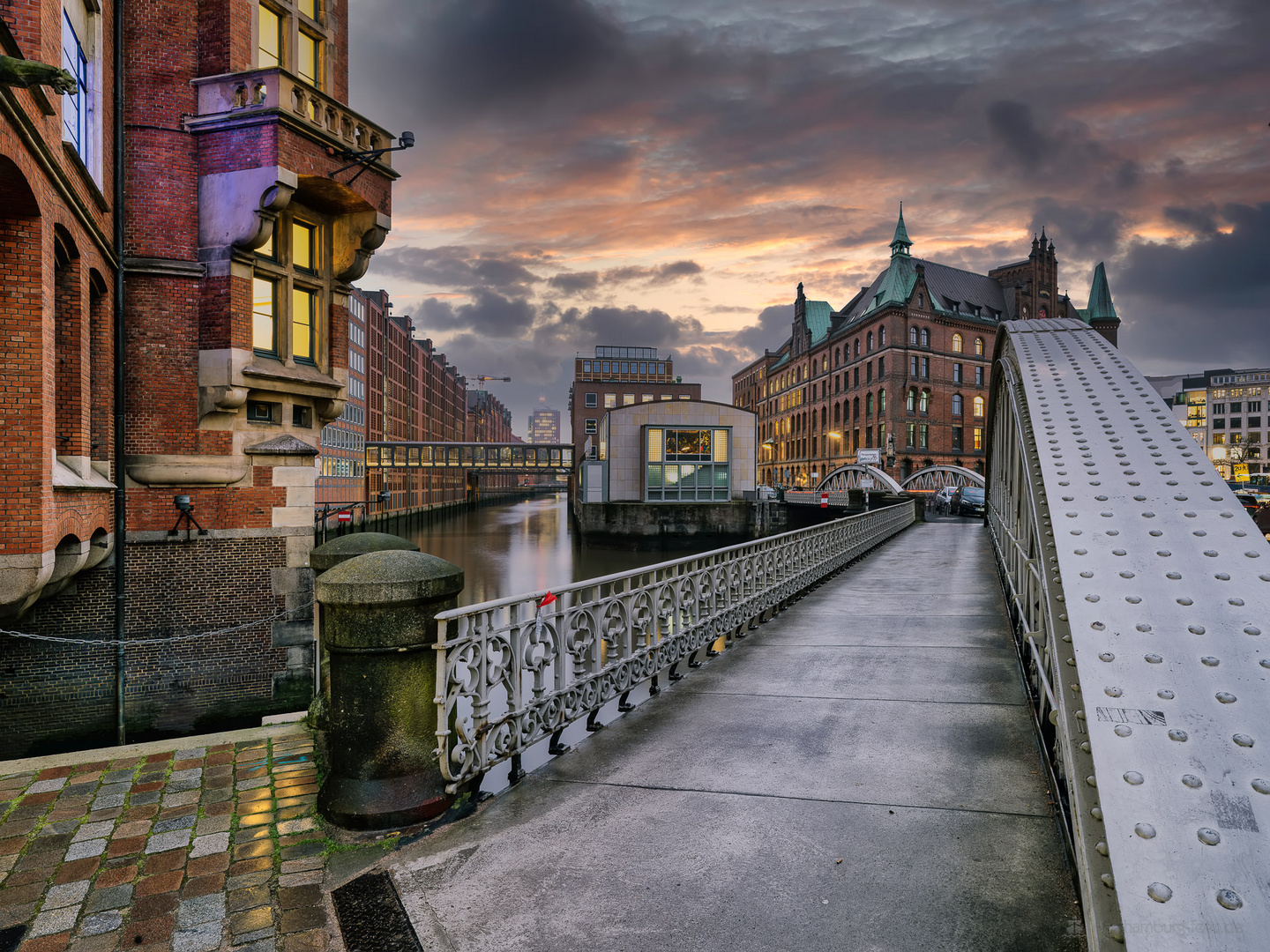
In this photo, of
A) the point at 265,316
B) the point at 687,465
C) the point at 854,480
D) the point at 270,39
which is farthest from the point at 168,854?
the point at 854,480

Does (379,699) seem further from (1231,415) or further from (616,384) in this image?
(1231,415)

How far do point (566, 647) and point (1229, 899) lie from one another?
3667 mm

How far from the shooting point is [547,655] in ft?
14.8

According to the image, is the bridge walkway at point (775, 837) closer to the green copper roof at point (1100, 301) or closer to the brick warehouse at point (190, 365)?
the brick warehouse at point (190, 365)

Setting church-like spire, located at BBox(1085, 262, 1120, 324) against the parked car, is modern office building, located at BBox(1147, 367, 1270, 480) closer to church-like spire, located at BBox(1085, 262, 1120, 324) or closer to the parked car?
church-like spire, located at BBox(1085, 262, 1120, 324)

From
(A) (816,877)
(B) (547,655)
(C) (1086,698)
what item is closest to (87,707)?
(B) (547,655)

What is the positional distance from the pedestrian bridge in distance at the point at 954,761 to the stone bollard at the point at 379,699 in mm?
157

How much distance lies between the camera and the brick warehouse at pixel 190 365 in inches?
372

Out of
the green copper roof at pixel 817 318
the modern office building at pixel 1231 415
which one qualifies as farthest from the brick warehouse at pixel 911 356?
the modern office building at pixel 1231 415

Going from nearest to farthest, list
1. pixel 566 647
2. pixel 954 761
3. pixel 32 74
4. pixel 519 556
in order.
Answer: pixel 954 761, pixel 32 74, pixel 566 647, pixel 519 556

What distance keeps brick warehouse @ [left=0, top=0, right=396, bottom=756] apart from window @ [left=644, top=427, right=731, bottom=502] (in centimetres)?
3228

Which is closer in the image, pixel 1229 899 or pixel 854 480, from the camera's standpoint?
pixel 1229 899

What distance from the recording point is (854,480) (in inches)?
2227

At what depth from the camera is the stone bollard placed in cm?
363
